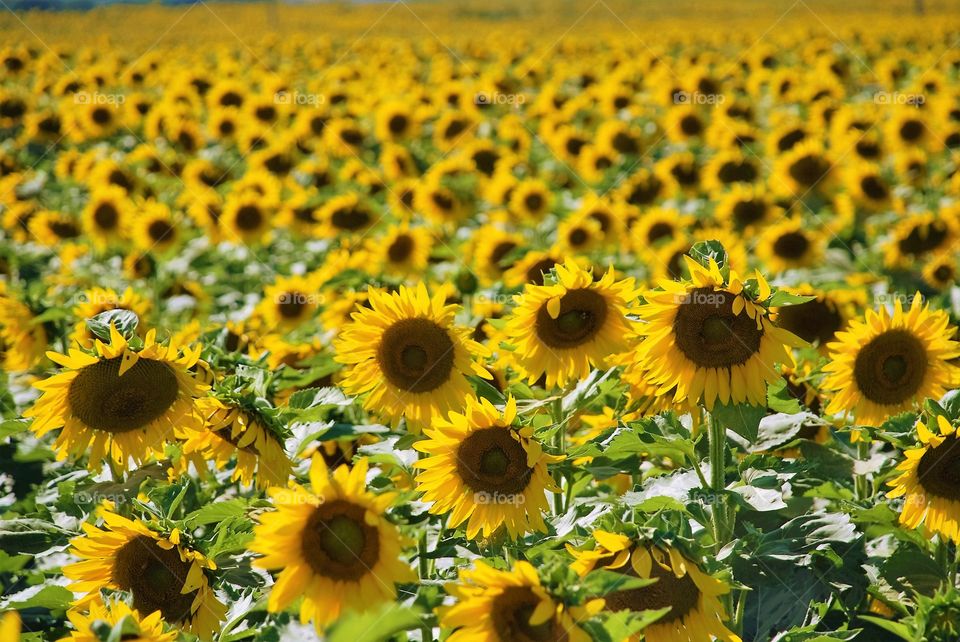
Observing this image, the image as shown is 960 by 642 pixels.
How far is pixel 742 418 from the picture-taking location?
277 centimetres

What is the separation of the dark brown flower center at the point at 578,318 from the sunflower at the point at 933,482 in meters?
0.99

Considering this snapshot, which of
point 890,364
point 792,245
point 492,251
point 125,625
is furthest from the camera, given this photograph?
point 792,245

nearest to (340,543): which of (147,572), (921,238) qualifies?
(147,572)

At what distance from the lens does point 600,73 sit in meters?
14.0

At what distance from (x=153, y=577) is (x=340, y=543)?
789mm

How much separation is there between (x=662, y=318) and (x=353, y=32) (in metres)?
32.0

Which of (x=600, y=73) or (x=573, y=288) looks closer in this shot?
(x=573, y=288)

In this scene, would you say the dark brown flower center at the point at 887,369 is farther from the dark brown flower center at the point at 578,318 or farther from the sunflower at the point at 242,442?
the sunflower at the point at 242,442

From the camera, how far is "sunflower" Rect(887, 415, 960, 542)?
2.83m

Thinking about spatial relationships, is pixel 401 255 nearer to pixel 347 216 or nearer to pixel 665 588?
pixel 347 216

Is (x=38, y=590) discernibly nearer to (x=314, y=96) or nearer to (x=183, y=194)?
(x=183, y=194)

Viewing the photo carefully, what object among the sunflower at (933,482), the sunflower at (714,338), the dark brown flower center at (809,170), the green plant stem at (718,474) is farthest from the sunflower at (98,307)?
the dark brown flower center at (809,170)

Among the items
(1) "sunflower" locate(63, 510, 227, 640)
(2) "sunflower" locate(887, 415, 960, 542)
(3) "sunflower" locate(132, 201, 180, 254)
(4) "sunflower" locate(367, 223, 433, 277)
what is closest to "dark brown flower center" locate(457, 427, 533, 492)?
(1) "sunflower" locate(63, 510, 227, 640)

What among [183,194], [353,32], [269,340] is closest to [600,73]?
[183,194]
